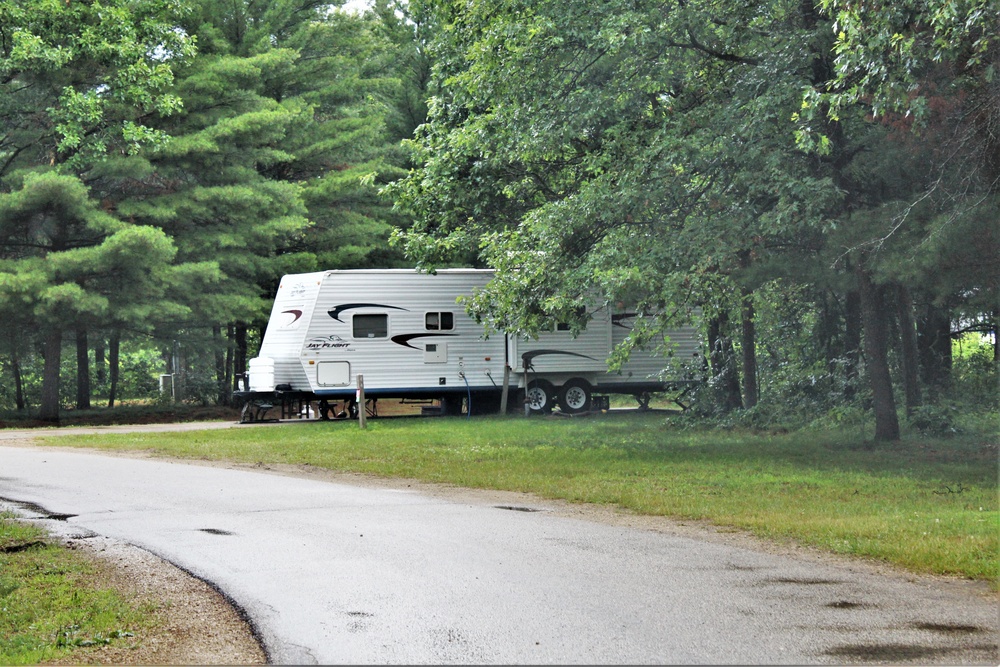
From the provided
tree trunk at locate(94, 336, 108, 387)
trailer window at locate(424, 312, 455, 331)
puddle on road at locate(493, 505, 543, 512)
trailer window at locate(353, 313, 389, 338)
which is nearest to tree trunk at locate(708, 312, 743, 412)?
trailer window at locate(424, 312, 455, 331)

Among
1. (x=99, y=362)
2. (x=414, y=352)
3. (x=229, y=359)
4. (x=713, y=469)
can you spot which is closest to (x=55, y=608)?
(x=713, y=469)

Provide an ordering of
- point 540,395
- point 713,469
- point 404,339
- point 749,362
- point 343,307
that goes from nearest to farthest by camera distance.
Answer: point 713,469, point 749,362, point 343,307, point 404,339, point 540,395

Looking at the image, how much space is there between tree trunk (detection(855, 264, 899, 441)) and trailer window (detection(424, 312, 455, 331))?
12.3 metres

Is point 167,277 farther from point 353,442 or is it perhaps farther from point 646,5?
point 646,5

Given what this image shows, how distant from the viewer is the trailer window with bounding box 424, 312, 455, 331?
91.4 feet

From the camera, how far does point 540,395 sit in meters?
29.0

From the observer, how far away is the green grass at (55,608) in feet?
21.7

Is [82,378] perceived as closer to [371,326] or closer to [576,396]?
[371,326]

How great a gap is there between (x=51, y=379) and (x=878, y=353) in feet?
69.2

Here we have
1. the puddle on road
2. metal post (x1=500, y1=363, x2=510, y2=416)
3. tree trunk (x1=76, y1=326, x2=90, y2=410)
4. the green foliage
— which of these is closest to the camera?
the puddle on road

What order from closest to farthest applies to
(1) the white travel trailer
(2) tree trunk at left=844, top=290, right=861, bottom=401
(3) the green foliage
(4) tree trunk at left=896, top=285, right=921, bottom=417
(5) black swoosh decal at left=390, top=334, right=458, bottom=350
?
(4) tree trunk at left=896, top=285, right=921, bottom=417 < (2) tree trunk at left=844, top=290, right=861, bottom=401 < (3) the green foliage < (1) the white travel trailer < (5) black swoosh decal at left=390, top=334, right=458, bottom=350

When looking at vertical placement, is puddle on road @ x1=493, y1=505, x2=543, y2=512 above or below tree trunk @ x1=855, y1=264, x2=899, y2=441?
below

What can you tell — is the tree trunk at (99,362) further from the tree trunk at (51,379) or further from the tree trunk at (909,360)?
the tree trunk at (909,360)

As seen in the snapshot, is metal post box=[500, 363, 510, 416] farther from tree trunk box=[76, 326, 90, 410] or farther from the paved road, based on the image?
the paved road
